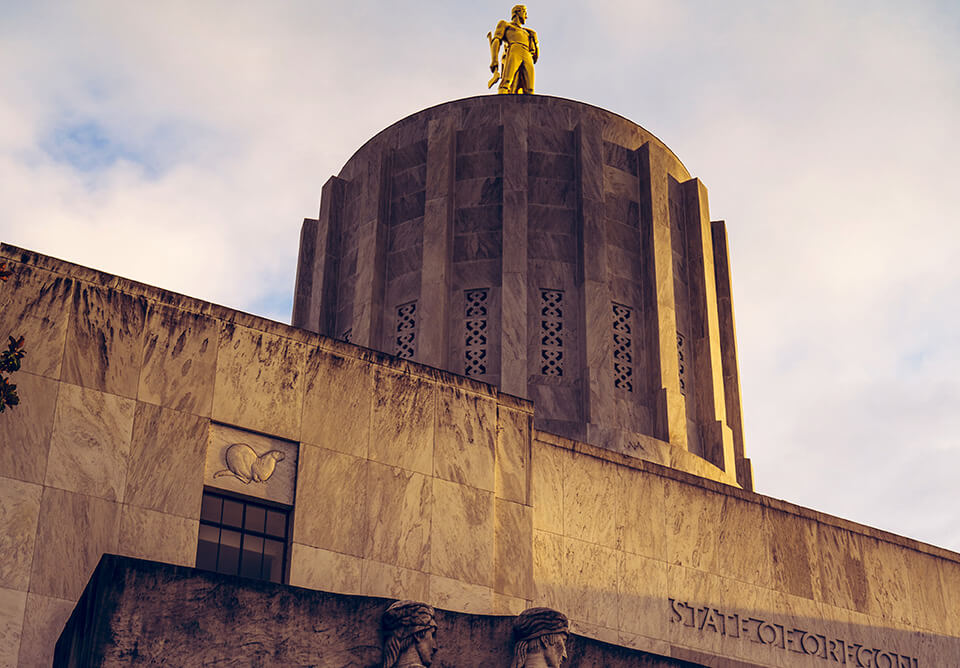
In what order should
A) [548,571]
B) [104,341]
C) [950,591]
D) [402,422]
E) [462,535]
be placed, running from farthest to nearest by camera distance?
[950,591] → [548,571] → [402,422] → [462,535] → [104,341]

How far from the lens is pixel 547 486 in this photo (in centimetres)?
2202

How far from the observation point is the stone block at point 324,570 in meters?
18.7

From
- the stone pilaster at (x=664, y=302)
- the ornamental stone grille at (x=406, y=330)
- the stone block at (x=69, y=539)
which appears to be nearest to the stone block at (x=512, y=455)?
the stone pilaster at (x=664, y=302)

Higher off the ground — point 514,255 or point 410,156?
point 410,156

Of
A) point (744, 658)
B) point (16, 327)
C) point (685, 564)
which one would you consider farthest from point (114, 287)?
point (744, 658)

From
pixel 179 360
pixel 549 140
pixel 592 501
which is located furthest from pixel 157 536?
pixel 549 140

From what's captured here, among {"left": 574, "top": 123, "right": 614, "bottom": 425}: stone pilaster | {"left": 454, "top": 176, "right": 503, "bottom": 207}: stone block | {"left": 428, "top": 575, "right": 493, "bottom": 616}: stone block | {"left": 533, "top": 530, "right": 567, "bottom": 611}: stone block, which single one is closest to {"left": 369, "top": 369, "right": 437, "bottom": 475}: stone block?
{"left": 428, "top": 575, "right": 493, "bottom": 616}: stone block

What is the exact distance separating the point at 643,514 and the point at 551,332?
5.21 m

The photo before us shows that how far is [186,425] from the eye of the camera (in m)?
18.6

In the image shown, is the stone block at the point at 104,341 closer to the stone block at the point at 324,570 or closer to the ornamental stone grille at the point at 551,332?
the stone block at the point at 324,570

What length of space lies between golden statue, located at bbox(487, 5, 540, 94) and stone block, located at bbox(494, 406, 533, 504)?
12376 mm

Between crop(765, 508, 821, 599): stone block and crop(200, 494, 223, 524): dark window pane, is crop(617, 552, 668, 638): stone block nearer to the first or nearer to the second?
crop(765, 508, 821, 599): stone block

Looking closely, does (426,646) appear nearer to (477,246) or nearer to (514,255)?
(514,255)

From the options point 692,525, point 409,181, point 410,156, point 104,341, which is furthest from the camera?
point 410,156
